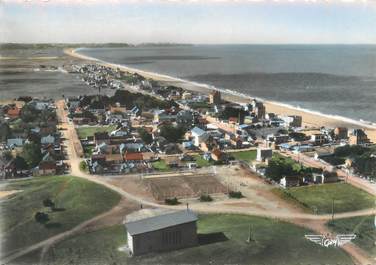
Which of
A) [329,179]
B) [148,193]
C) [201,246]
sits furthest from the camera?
[329,179]

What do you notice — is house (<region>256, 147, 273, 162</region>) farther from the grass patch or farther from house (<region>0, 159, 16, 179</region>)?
house (<region>0, 159, 16, 179</region>)

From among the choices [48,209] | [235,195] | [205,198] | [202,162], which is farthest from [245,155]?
[48,209]

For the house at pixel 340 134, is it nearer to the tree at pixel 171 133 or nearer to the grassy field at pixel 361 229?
the tree at pixel 171 133

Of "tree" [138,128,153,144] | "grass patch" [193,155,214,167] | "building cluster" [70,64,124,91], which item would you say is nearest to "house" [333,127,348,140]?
"grass patch" [193,155,214,167]

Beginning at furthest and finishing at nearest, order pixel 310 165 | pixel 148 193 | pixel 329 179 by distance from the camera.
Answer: pixel 310 165, pixel 329 179, pixel 148 193

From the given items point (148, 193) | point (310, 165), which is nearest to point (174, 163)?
point (148, 193)

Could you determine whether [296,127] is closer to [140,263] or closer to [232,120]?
[232,120]
